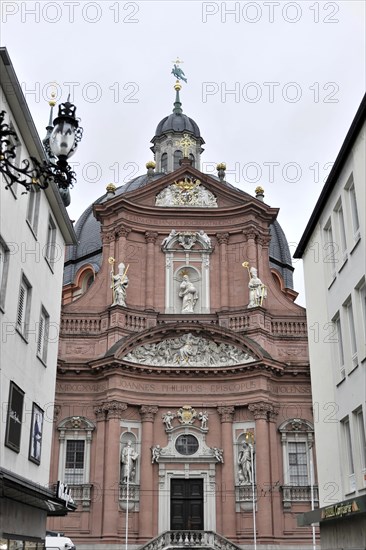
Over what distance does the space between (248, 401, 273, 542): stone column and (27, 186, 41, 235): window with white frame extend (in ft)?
63.3

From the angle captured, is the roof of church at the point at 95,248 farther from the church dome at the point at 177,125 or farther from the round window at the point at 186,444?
the round window at the point at 186,444

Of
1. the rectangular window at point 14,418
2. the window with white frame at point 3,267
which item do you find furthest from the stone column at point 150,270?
the window with white frame at point 3,267

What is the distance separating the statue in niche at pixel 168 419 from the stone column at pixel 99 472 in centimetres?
306

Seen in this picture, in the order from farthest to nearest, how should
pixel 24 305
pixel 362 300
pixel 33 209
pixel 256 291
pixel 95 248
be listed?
pixel 95 248 < pixel 256 291 < pixel 33 209 < pixel 24 305 < pixel 362 300

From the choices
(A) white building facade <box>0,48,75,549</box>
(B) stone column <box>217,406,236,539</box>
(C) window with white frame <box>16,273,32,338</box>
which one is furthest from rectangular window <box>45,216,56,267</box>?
(B) stone column <box>217,406,236,539</box>

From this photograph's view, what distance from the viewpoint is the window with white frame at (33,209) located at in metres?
18.2

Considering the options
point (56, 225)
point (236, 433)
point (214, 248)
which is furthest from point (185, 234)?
point (56, 225)

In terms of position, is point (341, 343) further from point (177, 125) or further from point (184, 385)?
point (177, 125)

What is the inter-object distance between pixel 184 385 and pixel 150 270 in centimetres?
663

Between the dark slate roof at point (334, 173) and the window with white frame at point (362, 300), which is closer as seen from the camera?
the dark slate roof at point (334, 173)

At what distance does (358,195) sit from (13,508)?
10690 millimetres

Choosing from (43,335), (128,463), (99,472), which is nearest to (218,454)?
(128,463)

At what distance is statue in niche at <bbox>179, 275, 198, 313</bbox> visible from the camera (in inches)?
1476

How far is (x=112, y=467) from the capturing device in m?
33.2
